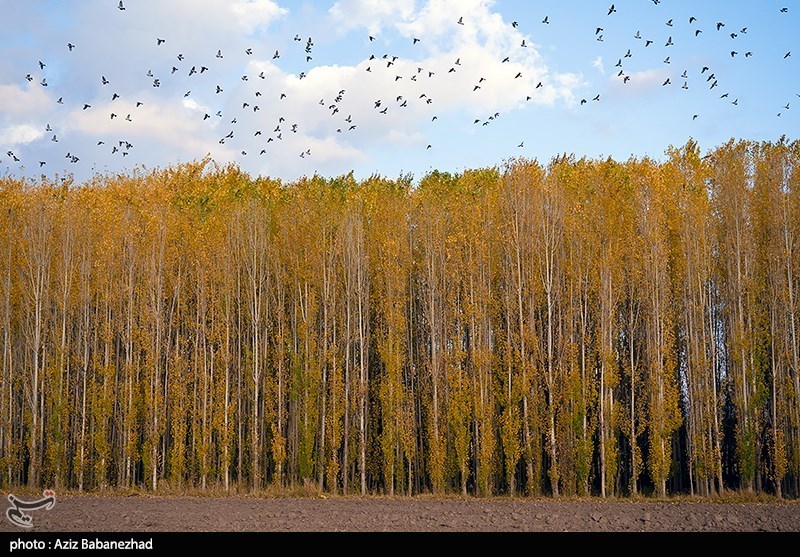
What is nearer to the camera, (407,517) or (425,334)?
(407,517)

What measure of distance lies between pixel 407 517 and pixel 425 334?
11.9 meters

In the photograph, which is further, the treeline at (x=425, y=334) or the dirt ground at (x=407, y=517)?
the treeline at (x=425, y=334)

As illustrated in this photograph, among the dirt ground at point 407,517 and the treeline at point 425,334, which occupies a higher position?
the treeline at point 425,334

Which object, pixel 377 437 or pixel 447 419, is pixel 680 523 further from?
pixel 377 437

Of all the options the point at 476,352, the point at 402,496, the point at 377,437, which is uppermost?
the point at 476,352

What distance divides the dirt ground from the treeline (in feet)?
16.7

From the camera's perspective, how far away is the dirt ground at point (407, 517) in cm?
1673

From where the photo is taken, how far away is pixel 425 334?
29.7 meters

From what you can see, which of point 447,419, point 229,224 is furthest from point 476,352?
point 229,224

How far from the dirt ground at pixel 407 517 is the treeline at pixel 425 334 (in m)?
5.09

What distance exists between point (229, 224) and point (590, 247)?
14767 mm

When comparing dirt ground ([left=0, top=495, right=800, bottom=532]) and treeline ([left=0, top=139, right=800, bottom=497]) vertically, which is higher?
treeline ([left=0, top=139, right=800, bottom=497])

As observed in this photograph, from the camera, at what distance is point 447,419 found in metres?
27.8

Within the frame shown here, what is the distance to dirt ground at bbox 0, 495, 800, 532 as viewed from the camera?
659 inches
